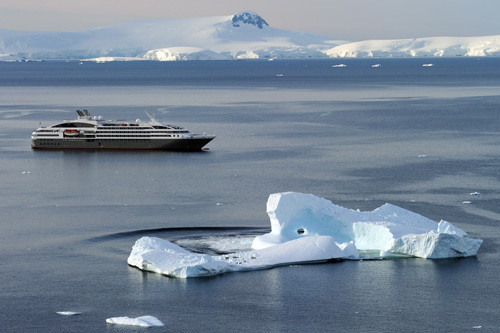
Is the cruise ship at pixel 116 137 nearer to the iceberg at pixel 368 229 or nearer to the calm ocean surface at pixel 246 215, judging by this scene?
the calm ocean surface at pixel 246 215

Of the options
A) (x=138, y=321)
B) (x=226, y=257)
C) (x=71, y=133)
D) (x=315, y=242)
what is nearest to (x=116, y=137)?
(x=71, y=133)

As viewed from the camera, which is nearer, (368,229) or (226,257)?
(226,257)

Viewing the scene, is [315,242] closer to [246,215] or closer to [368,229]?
[368,229]

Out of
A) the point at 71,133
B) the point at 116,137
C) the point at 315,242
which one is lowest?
the point at 315,242

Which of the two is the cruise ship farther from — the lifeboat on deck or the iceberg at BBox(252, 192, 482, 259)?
the iceberg at BBox(252, 192, 482, 259)

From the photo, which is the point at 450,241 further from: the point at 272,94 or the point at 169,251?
the point at 272,94
